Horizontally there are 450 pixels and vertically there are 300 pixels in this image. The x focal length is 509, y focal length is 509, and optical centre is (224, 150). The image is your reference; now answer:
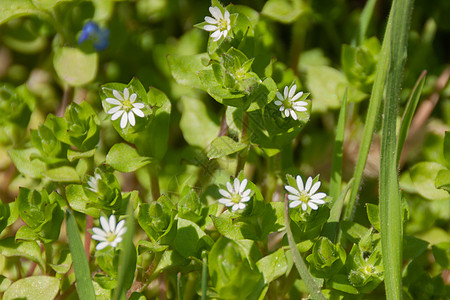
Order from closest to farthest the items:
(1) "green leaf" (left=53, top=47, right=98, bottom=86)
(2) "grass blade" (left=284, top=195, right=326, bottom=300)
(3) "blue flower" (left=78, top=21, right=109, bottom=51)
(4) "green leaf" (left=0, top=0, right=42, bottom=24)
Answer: (2) "grass blade" (left=284, top=195, right=326, bottom=300), (4) "green leaf" (left=0, top=0, right=42, bottom=24), (1) "green leaf" (left=53, top=47, right=98, bottom=86), (3) "blue flower" (left=78, top=21, right=109, bottom=51)

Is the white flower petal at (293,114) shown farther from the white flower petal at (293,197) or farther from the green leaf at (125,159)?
the green leaf at (125,159)

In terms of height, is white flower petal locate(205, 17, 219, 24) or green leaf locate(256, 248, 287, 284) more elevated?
white flower petal locate(205, 17, 219, 24)

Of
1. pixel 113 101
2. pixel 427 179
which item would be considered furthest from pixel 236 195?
pixel 427 179

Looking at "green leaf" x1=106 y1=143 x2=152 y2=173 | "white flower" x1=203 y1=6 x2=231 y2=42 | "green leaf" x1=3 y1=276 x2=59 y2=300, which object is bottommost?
"green leaf" x1=3 y1=276 x2=59 y2=300

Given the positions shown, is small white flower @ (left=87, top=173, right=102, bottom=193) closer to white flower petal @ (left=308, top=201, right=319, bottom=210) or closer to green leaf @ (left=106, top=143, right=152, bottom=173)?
green leaf @ (left=106, top=143, right=152, bottom=173)

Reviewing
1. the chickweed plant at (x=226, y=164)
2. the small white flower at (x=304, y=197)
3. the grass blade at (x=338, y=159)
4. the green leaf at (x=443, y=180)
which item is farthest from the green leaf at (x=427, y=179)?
the small white flower at (x=304, y=197)

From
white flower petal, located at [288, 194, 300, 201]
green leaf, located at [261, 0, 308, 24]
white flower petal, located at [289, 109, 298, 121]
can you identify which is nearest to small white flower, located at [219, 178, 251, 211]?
white flower petal, located at [288, 194, 300, 201]
